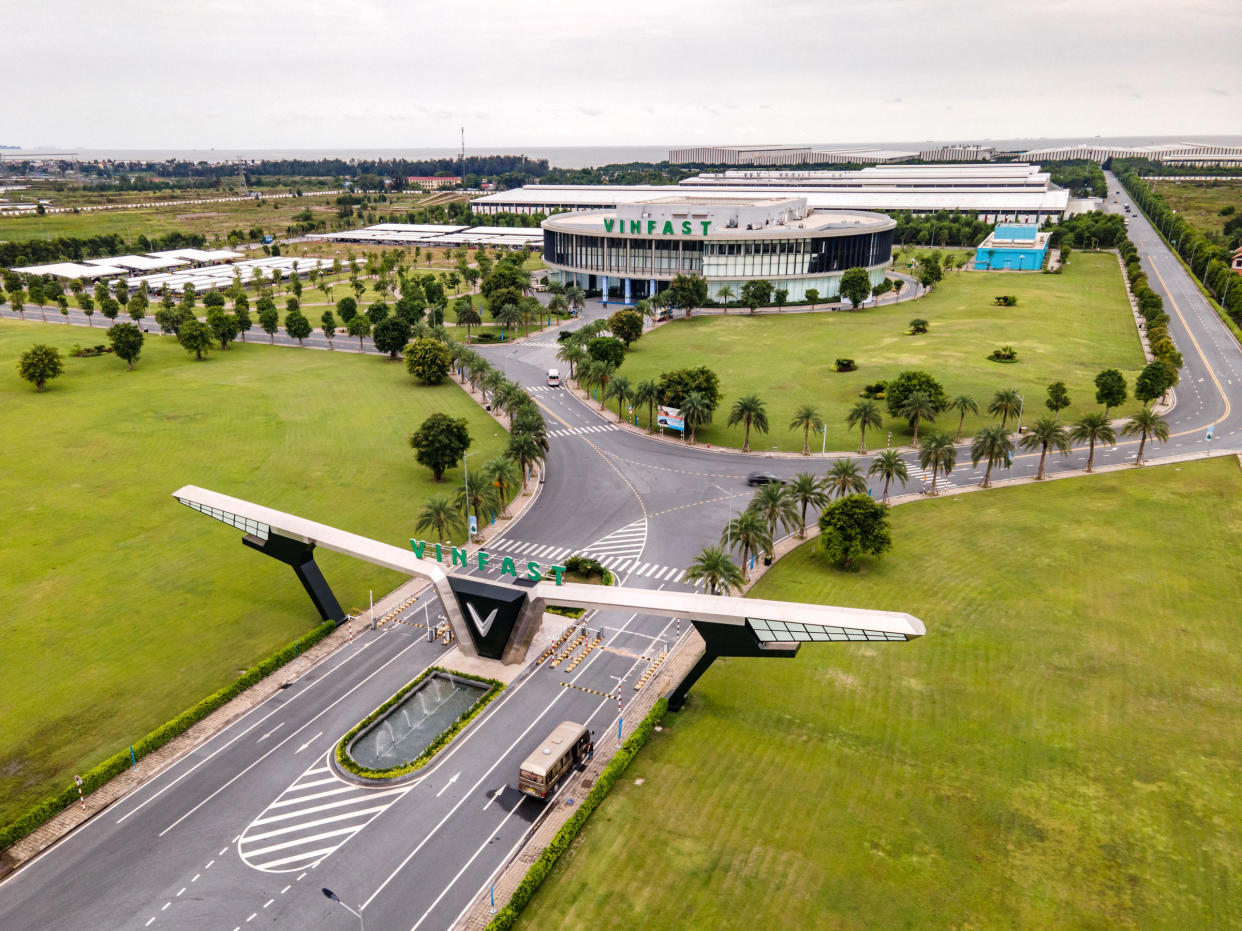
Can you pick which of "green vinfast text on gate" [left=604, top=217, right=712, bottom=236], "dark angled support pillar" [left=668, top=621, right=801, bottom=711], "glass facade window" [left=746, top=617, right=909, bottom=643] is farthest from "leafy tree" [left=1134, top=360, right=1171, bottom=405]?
"green vinfast text on gate" [left=604, top=217, right=712, bottom=236]

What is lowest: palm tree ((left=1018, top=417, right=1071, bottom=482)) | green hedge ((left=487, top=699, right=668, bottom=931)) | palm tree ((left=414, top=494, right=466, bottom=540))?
green hedge ((left=487, top=699, right=668, bottom=931))

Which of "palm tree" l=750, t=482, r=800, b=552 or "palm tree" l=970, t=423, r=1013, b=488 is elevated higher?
"palm tree" l=970, t=423, r=1013, b=488

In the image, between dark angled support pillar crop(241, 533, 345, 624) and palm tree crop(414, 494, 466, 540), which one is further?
palm tree crop(414, 494, 466, 540)

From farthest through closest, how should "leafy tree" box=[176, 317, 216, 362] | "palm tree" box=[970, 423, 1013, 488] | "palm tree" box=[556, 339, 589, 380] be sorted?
"leafy tree" box=[176, 317, 216, 362] < "palm tree" box=[556, 339, 589, 380] < "palm tree" box=[970, 423, 1013, 488]

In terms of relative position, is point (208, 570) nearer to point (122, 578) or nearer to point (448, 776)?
point (122, 578)

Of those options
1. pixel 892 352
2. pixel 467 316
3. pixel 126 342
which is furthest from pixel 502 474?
pixel 126 342

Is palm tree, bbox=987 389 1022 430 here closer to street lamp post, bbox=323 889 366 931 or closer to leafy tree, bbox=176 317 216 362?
street lamp post, bbox=323 889 366 931

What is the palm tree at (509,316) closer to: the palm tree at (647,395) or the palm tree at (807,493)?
the palm tree at (647,395)

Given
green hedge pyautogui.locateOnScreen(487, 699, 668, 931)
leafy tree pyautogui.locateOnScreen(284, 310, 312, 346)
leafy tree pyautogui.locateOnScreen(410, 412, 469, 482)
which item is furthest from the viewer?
leafy tree pyautogui.locateOnScreen(284, 310, 312, 346)

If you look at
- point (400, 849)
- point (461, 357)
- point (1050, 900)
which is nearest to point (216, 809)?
point (400, 849)
